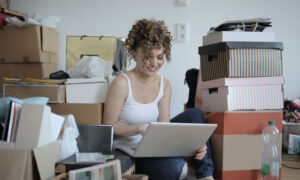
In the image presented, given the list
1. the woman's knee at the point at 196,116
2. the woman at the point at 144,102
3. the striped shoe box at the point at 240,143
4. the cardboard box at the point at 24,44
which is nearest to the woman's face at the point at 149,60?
the woman at the point at 144,102

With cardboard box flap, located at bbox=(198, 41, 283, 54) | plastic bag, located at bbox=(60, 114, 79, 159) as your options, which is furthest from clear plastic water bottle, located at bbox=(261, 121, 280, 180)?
plastic bag, located at bbox=(60, 114, 79, 159)

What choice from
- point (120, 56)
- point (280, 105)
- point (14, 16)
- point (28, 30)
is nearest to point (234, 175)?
point (280, 105)

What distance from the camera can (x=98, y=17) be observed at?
221 centimetres

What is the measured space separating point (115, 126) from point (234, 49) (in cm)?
64

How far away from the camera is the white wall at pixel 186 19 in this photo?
6.98ft

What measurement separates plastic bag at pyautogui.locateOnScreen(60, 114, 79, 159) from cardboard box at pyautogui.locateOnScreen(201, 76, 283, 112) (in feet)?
2.20

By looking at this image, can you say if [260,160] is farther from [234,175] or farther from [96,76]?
[96,76]

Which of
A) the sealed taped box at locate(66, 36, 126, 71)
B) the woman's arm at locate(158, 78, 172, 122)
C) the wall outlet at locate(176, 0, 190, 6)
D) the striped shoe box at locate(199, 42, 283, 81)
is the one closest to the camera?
the striped shoe box at locate(199, 42, 283, 81)

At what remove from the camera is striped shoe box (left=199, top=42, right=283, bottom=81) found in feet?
4.29

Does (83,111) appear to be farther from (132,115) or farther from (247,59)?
(247,59)

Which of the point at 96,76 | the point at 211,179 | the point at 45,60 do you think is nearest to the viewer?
the point at 211,179

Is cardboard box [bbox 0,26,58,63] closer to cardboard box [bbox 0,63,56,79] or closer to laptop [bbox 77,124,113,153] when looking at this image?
cardboard box [bbox 0,63,56,79]

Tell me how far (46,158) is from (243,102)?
2.86 feet

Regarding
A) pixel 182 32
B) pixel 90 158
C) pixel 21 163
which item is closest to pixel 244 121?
pixel 90 158
